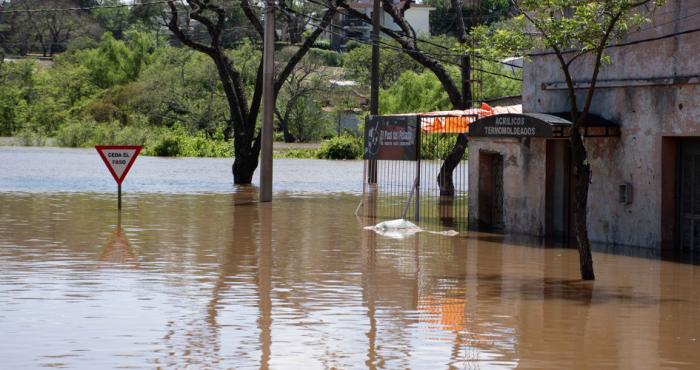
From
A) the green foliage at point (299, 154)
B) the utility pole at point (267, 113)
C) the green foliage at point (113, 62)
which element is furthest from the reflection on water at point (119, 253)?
the green foliage at point (113, 62)

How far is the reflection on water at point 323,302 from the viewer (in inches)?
459

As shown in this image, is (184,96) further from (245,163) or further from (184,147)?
(245,163)

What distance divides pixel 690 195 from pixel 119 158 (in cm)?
1305

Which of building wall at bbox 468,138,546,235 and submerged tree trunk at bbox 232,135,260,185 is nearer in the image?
building wall at bbox 468,138,546,235

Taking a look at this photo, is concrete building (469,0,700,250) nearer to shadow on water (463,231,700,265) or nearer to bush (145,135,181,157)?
shadow on water (463,231,700,265)

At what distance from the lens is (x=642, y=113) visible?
22562mm

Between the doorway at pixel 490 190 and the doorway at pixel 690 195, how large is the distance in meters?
5.76

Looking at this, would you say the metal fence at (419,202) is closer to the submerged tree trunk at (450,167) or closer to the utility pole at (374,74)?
the submerged tree trunk at (450,167)

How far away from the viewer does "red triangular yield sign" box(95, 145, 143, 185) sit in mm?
28281

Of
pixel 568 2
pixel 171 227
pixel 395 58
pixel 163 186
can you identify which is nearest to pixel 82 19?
pixel 395 58

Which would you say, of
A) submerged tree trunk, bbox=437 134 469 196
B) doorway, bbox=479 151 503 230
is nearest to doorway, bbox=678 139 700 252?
doorway, bbox=479 151 503 230

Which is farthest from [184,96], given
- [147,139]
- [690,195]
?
[690,195]

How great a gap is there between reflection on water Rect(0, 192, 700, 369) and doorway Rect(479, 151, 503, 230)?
2.68m

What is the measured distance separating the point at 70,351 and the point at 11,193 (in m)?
26.4
